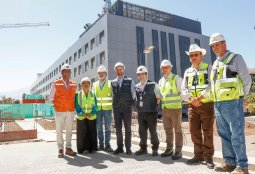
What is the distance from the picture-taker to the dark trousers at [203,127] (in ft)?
15.6

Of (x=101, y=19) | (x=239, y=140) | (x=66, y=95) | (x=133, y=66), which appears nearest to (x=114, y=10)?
(x=101, y=19)

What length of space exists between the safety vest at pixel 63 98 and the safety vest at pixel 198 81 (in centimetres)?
326

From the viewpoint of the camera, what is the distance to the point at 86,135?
6.82 metres

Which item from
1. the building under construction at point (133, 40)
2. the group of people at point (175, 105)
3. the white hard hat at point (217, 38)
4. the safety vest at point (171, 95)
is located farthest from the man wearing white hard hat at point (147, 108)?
the building under construction at point (133, 40)

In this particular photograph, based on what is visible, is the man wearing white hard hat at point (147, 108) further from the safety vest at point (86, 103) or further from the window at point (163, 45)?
the window at point (163, 45)

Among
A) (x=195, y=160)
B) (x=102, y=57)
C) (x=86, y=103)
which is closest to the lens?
(x=195, y=160)

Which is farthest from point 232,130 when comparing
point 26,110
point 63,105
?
→ point 26,110

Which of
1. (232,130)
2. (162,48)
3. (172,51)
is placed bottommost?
(232,130)

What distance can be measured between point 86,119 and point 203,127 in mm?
3344

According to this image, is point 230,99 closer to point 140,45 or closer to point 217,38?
point 217,38

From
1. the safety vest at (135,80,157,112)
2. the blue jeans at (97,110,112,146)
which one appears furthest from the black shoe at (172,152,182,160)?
the blue jeans at (97,110,112,146)

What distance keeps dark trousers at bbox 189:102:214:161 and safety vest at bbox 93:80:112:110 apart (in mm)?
2560

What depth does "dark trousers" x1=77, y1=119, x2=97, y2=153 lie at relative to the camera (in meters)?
6.77

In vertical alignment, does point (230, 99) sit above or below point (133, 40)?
below
